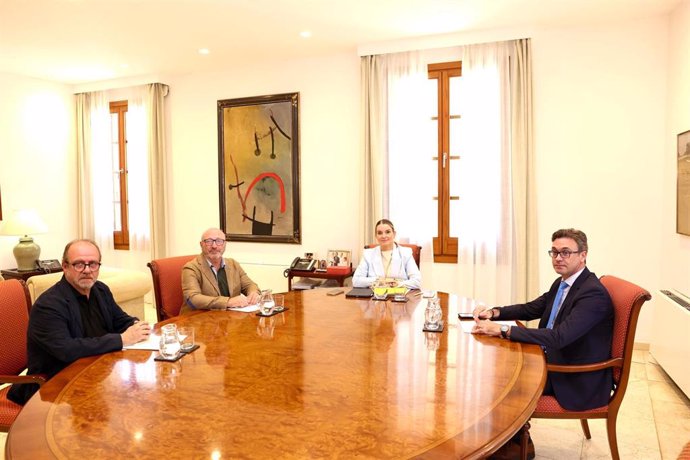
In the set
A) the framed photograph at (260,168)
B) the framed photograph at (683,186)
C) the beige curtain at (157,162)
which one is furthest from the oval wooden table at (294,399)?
the beige curtain at (157,162)

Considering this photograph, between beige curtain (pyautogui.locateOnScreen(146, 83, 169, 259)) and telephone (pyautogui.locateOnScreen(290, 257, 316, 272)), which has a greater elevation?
beige curtain (pyautogui.locateOnScreen(146, 83, 169, 259))

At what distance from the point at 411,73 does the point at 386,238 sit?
206cm

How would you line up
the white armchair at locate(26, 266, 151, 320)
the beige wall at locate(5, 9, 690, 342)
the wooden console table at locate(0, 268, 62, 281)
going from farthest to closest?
the wooden console table at locate(0, 268, 62, 281)
the white armchair at locate(26, 266, 151, 320)
the beige wall at locate(5, 9, 690, 342)

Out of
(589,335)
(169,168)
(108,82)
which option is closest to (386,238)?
(589,335)

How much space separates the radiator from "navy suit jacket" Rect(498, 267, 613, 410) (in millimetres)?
1541

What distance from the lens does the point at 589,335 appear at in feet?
7.73

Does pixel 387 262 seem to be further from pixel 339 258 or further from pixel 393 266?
pixel 339 258

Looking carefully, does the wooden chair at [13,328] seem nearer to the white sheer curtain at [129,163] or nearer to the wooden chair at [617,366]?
the wooden chair at [617,366]

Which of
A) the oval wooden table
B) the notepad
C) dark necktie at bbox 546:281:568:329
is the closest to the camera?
the oval wooden table

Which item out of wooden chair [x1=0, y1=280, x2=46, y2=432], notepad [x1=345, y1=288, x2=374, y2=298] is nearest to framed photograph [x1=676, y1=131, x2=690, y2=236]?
notepad [x1=345, y1=288, x2=374, y2=298]

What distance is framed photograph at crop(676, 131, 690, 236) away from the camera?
389 centimetres

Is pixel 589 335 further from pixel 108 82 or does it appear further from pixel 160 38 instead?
pixel 108 82

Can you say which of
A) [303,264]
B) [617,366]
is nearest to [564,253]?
[617,366]

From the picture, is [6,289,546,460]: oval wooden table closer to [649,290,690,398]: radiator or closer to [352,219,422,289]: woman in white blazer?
[352,219,422,289]: woman in white blazer
